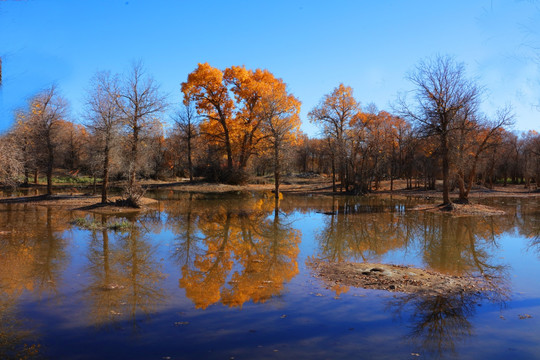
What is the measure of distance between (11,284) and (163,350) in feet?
17.0

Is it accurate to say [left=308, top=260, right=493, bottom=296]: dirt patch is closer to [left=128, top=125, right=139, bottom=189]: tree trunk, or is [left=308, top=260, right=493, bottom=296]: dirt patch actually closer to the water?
the water

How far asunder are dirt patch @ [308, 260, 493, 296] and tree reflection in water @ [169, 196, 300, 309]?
3.53 ft

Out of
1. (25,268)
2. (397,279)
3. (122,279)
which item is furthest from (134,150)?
(397,279)

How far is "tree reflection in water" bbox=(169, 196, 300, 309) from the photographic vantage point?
27.1ft

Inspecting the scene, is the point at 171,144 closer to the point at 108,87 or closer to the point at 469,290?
the point at 108,87

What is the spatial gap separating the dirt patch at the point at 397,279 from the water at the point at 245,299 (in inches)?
15.2

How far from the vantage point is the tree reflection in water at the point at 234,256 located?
8250 mm

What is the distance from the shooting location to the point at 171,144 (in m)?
60.7

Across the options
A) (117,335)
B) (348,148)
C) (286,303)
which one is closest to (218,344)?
(117,335)

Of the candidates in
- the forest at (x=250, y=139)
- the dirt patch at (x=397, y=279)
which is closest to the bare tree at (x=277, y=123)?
the forest at (x=250, y=139)

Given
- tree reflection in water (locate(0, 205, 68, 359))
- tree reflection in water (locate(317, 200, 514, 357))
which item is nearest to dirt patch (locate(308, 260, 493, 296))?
tree reflection in water (locate(317, 200, 514, 357))

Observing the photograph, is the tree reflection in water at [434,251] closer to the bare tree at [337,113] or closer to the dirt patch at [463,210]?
the dirt patch at [463,210]

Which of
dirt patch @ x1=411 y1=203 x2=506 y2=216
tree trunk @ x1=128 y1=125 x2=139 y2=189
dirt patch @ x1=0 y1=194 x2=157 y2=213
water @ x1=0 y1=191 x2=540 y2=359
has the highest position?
tree trunk @ x1=128 y1=125 x2=139 y2=189

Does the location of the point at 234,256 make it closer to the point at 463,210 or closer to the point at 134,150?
the point at 134,150
